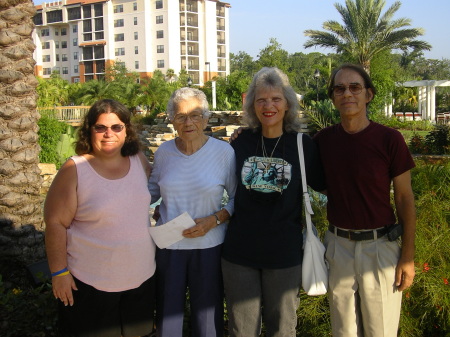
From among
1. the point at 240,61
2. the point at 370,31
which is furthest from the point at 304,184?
the point at 240,61

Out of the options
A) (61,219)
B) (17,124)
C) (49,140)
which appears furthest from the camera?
(49,140)

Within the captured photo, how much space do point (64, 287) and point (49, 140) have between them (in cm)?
1301

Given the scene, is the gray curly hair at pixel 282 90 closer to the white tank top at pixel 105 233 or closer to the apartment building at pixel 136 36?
the white tank top at pixel 105 233

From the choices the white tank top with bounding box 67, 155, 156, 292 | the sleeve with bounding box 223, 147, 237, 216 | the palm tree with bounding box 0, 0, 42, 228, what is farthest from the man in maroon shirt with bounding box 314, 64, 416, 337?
the palm tree with bounding box 0, 0, 42, 228

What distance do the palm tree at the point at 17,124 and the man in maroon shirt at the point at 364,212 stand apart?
9.34 feet

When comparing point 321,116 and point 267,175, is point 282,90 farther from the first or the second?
point 321,116

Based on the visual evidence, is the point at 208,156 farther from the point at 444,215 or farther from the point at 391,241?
the point at 444,215

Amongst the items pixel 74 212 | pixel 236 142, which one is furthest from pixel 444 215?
pixel 74 212

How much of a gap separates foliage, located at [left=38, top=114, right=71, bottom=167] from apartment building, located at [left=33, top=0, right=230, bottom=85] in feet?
212

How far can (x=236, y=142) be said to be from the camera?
2900mm

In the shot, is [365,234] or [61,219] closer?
[61,219]

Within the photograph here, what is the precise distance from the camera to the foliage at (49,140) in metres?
14.0

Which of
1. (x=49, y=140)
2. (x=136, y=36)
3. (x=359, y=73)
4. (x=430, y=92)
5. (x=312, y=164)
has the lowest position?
(x=49, y=140)

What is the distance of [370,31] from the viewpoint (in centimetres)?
2577
